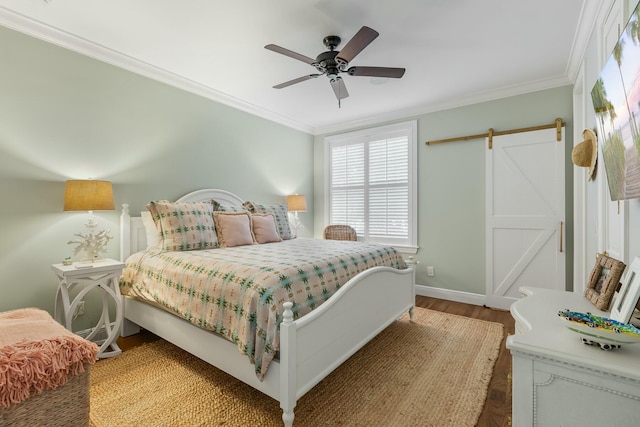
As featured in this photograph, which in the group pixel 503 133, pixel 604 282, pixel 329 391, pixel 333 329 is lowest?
pixel 329 391

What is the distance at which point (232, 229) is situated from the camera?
292cm

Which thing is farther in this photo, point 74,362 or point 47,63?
point 47,63

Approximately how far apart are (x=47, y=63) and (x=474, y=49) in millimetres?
3650

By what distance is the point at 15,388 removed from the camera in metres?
1.19

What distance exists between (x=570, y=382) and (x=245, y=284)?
145cm

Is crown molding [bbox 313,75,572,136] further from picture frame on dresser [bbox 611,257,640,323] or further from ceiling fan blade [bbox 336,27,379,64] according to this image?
picture frame on dresser [bbox 611,257,640,323]

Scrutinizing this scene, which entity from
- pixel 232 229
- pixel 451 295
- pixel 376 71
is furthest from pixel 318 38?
pixel 451 295

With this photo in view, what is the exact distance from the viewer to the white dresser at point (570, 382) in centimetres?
84

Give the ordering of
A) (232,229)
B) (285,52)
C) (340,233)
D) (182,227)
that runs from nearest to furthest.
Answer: (285,52) → (182,227) → (232,229) → (340,233)

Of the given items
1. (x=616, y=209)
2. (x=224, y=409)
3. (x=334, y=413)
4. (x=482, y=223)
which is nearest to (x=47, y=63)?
(x=224, y=409)

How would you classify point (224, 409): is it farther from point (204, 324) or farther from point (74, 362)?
point (74, 362)

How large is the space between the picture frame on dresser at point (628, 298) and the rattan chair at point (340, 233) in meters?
3.34

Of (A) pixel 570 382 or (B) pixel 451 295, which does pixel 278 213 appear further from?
(A) pixel 570 382

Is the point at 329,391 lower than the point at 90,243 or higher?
lower
